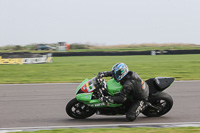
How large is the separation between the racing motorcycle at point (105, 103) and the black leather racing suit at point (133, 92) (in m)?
0.11

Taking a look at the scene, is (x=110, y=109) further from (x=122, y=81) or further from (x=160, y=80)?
(x=160, y=80)

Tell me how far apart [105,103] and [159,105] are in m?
1.21

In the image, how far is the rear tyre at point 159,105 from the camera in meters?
6.55

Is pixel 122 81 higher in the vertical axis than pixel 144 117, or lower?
higher

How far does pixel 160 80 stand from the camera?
6.69 meters

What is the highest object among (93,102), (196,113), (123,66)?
(123,66)

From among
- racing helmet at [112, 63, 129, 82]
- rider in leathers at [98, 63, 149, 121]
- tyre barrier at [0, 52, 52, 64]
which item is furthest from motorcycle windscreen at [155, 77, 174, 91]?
tyre barrier at [0, 52, 52, 64]

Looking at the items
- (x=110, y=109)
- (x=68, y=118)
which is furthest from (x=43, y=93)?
(x=110, y=109)

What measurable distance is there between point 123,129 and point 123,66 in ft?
4.30

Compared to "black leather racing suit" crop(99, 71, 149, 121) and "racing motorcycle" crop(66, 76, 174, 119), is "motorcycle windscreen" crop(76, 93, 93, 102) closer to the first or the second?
"racing motorcycle" crop(66, 76, 174, 119)

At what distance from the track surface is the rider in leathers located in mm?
253

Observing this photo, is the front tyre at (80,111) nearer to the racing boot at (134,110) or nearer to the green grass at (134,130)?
the racing boot at (134,110)

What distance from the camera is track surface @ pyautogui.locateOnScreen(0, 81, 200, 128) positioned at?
6402 millimetres

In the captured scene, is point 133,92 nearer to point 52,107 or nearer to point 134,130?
point 134,130
